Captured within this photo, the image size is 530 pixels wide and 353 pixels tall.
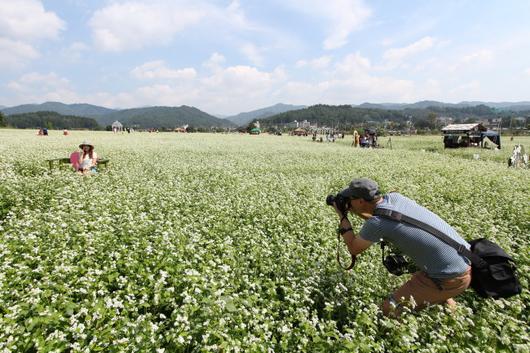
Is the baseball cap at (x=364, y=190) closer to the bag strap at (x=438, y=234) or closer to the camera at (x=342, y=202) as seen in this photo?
the camera at (x=342, y=202)

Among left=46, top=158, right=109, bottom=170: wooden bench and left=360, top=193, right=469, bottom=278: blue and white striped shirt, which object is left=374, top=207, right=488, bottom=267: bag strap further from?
left=46, top=158, right=109, bottom=170: wooden bench

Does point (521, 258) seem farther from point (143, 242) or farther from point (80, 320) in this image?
point (80, 320)

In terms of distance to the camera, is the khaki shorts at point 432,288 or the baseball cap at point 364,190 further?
the baseball cap at point 364,190

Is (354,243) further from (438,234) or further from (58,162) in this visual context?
(58,162)

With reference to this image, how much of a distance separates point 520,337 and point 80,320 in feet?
17.1

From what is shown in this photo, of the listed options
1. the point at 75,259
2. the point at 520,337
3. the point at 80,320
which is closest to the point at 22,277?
the point at 75,259

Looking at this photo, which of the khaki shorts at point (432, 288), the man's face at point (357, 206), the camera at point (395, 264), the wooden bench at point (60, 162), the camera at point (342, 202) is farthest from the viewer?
the wooden bench at point (60, 162)

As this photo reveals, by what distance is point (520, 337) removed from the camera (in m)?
3.50

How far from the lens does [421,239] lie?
3.98m

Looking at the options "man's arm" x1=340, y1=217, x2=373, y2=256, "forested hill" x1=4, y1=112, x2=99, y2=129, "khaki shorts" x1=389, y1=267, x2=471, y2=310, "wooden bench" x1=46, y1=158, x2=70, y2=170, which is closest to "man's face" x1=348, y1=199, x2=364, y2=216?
"man's arm" x1=340, y1=217, x2=373, y2=256

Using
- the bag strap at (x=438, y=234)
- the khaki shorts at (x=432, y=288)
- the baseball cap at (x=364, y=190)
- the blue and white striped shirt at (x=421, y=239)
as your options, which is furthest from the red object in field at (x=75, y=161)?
the khaki shorts at (x=432, y=288)

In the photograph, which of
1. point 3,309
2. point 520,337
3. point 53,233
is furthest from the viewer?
point 53,233

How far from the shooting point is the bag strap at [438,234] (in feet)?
13.0

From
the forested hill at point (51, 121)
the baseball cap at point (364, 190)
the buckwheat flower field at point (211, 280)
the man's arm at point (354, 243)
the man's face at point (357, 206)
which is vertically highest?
the forested hill at point (51, 121)
